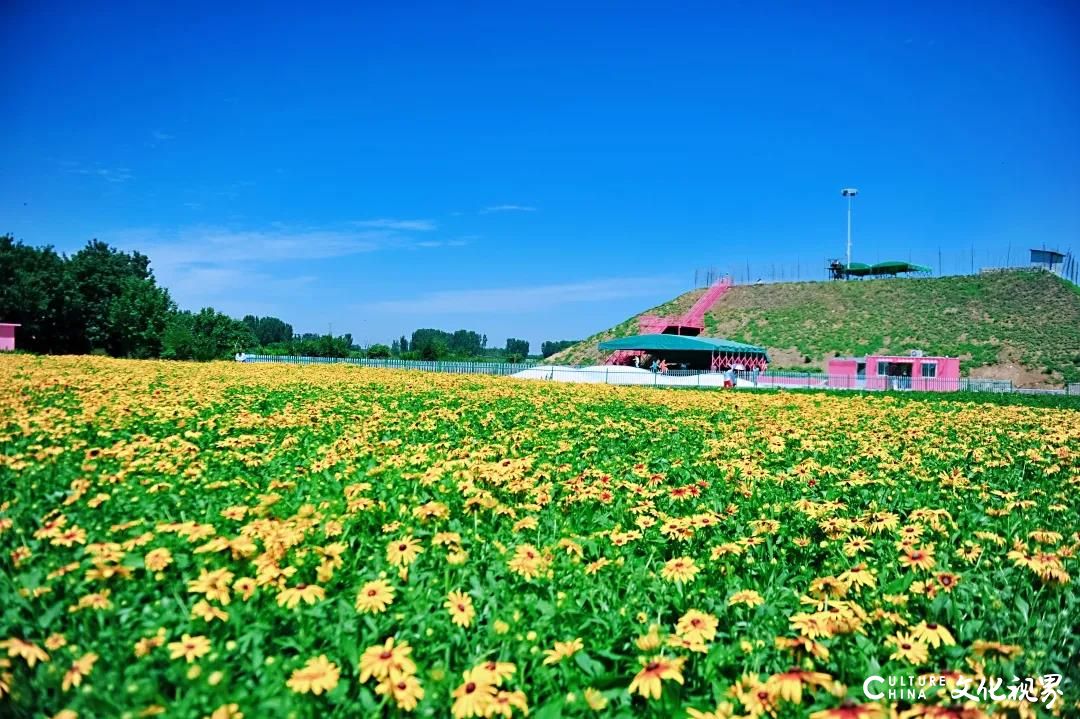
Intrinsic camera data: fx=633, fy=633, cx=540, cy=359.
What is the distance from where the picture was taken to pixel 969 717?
1.99m

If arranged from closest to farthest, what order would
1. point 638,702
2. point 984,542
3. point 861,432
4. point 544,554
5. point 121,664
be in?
point 121,664 → point 638,702 → point 544,554 → point 984,542 → point 861,432

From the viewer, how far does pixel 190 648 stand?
2570 millimetres

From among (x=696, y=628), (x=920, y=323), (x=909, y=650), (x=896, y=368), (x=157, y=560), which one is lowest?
(x=909, y=650)

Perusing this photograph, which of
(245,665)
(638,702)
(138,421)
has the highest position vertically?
(138,421)

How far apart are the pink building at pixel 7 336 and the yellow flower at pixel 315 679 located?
150ft

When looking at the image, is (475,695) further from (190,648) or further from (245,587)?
(245,587)

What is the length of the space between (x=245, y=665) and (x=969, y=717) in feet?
8.68

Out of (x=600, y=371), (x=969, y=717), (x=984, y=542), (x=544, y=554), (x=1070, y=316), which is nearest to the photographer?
(x=969, y=717)

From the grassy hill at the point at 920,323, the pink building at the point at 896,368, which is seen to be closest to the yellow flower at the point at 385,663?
the pink building at the point at 896,368

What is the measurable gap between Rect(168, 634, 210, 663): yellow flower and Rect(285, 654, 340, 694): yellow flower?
1.30 ft

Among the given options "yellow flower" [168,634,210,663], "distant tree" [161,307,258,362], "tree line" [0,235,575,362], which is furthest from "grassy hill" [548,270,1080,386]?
"yellow flower" [168,634,210,663]

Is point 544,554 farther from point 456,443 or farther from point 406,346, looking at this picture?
point 406,346

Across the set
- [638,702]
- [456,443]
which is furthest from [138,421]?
[638,702]

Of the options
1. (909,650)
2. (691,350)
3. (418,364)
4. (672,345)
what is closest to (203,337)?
Answer: (418,364)
